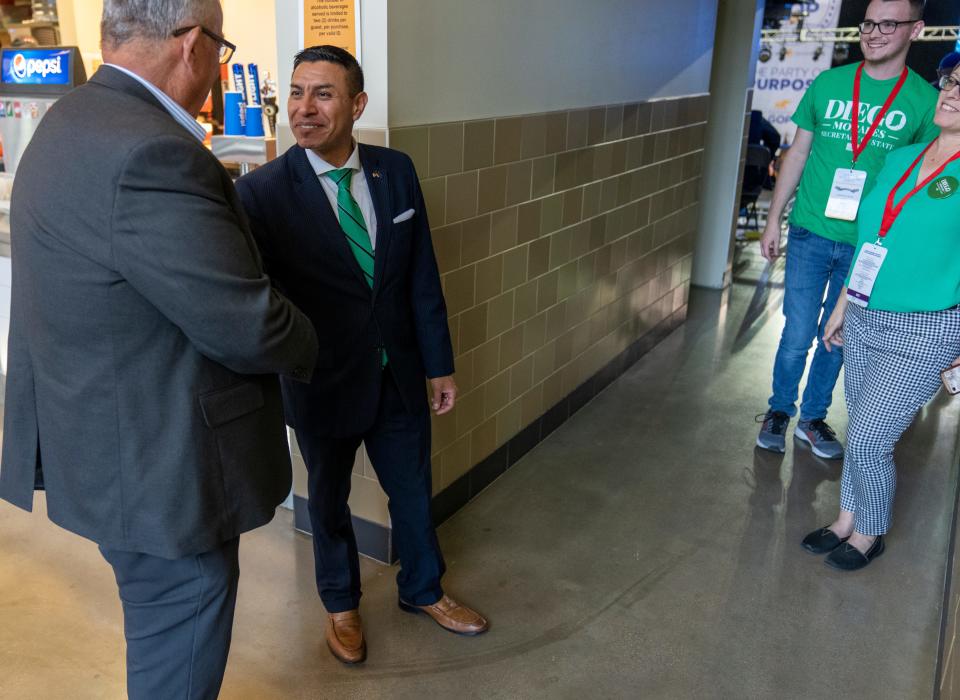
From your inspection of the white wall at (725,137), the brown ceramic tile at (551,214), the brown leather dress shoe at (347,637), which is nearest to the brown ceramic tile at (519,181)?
the brown ceramic tile at (551,214)

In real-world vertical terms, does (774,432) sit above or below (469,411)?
below

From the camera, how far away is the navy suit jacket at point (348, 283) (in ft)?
6.31

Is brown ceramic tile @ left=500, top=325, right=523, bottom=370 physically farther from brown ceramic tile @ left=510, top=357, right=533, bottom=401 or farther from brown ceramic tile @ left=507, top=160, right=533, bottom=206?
brown ceramic tile @ left=507, top=160, right=533, bottom=206

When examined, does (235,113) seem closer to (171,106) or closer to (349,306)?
(349,306)

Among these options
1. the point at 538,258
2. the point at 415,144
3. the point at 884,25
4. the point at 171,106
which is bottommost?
the point at 538,258

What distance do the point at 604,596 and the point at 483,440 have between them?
2.67 ft

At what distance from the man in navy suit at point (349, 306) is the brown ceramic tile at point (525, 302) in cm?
99

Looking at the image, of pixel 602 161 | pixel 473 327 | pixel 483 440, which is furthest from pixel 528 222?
pixel 483 440

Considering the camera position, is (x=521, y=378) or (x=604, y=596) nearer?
(x=604, y=596)

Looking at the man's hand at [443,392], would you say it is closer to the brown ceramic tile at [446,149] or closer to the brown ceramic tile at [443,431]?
the brown ceramic tile at [443,431]

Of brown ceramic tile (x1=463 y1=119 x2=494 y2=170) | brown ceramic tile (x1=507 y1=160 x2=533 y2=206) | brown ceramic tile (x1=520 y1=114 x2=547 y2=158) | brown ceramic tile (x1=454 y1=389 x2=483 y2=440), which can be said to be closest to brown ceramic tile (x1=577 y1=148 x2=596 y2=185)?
brown ceramic tile (x1=520 y1=114 x2=547 y2=158)

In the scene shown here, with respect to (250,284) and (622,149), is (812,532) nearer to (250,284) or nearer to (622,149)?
(622,149)

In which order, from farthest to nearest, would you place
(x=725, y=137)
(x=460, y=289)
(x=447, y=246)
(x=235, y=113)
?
1. (x=725, y=137)
2. (x=235, y=113)
3. (x=460, y=289)
4. (x=447, y=246)

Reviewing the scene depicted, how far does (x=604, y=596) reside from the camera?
256 cm
